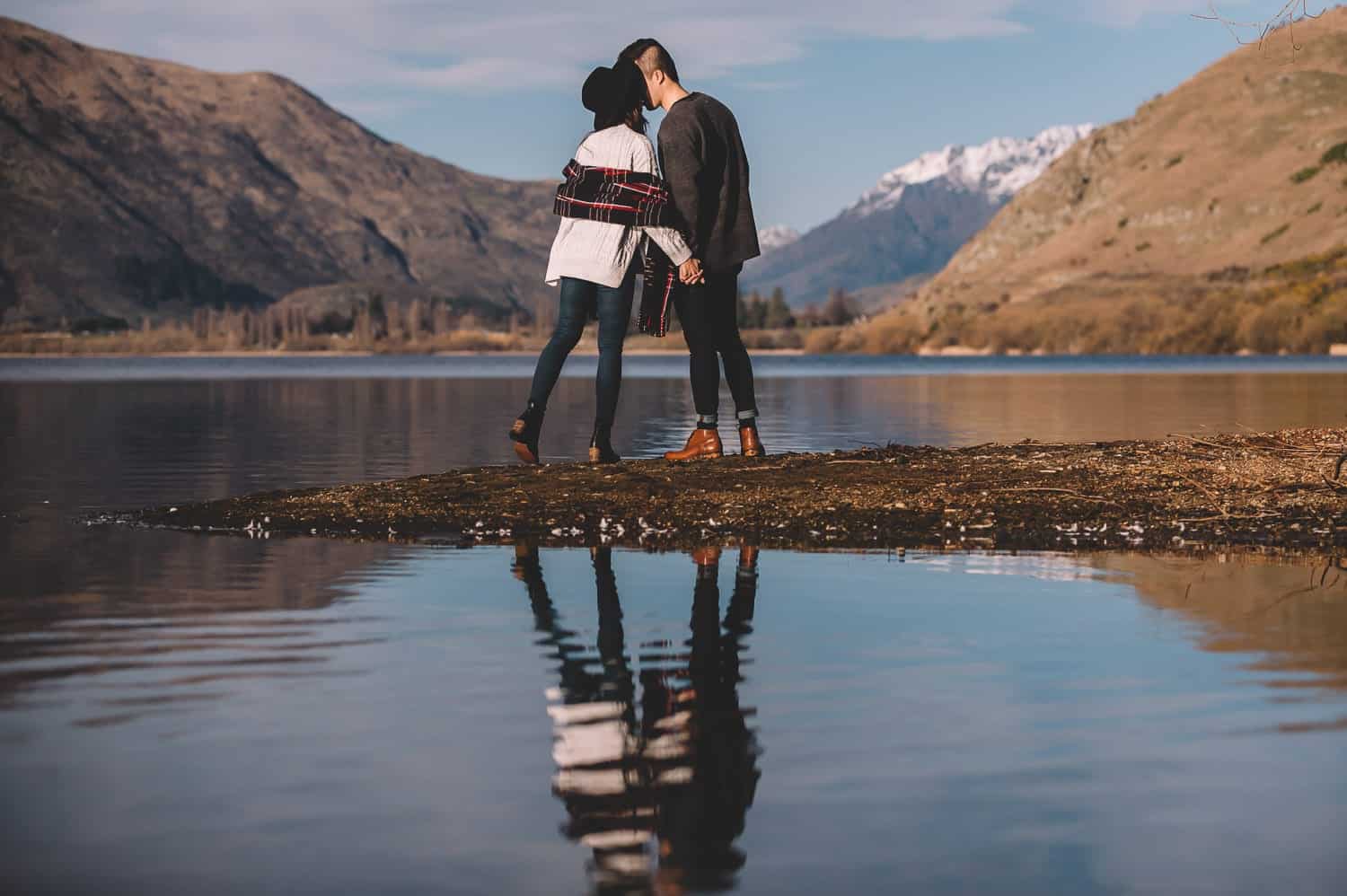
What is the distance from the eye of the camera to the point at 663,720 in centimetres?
644

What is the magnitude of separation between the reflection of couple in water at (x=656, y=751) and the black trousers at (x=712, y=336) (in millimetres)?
6679

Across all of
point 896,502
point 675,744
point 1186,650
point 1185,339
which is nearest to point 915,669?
point 1186,650

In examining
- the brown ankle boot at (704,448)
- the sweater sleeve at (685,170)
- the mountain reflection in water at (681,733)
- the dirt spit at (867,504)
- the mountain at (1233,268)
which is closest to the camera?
the mountain reflection in water at (681,733)

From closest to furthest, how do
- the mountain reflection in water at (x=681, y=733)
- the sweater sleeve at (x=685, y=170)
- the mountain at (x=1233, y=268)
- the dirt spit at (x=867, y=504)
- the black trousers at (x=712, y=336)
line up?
1. the mountain reflection in water at (x=681, y=733)
2. the dirt spit at (x=867, y=504)
3. the sweater sleeve at (x=685, y=170)
4. the black trousers at (x=712, y=336)
5. the mountain at (x=1233, y=268)

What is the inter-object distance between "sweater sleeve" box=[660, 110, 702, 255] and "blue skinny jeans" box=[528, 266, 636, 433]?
614 mm

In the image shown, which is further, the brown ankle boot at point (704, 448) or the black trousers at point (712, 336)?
the brown ankle boot at point (704, 448)

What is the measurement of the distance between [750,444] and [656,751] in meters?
10.5

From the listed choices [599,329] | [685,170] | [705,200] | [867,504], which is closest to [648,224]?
[685,170]

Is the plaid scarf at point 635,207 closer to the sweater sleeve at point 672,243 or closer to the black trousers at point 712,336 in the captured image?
the sweater sleeve at point 672,243

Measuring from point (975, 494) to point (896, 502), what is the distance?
631 mm

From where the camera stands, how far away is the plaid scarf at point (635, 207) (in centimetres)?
1514

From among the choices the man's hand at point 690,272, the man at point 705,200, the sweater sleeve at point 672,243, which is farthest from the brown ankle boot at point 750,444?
the sweater sleeve at point 672,243

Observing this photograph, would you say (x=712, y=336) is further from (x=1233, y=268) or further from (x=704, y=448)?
(x=1233, y=268)

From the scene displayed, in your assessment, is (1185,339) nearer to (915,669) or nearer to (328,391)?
(328,391)
